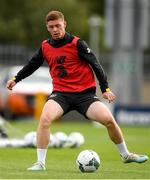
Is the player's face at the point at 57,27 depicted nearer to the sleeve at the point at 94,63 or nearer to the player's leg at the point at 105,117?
the sleeve at the point at 94,63

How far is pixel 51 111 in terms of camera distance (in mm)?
14594

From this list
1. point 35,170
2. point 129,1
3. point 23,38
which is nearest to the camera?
point 35,170

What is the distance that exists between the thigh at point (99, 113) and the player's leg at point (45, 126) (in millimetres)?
410

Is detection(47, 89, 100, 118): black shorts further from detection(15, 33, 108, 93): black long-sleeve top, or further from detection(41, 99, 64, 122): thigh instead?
detection(15, 33, 108, 93): black long-sleeve top

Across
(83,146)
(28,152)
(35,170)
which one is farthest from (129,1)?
(35,170)

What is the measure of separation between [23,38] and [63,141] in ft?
92.5

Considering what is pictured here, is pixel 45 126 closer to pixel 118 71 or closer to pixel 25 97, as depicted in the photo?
pixel 118 71

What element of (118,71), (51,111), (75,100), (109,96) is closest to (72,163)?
(75,100)

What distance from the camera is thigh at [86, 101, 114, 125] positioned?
14.7 metres

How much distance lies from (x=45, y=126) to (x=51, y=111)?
26 cm

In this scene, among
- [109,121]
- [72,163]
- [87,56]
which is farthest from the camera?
[72,163]

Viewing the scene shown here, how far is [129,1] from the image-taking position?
112 ft

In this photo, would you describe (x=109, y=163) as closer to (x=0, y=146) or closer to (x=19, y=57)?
(x=0, y=146)

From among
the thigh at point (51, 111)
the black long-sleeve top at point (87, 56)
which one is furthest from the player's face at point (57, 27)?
the thigh at point (51, 111)
